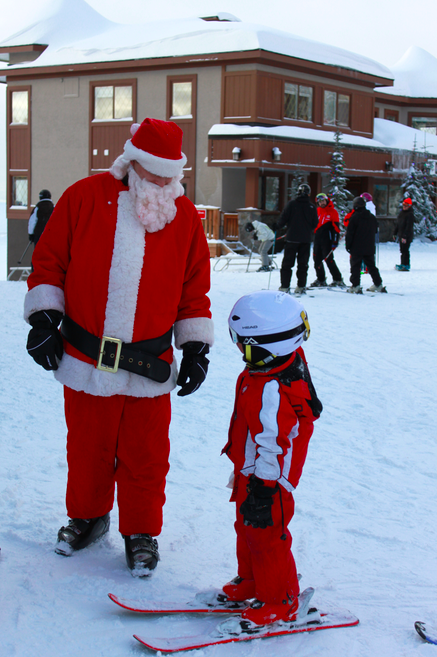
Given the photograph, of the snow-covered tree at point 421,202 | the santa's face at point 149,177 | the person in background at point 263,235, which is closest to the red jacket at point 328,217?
the person in background at point 263,235

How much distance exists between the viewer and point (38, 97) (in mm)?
23922

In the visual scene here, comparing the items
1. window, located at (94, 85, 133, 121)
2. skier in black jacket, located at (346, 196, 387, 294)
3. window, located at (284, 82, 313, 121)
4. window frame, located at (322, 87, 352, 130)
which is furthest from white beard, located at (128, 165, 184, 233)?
window frame, located at (322, 87, 352, 130)

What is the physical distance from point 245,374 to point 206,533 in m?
0.98

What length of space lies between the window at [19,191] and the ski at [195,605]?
24.4 meters

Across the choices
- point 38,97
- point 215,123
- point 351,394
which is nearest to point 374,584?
point 351,394

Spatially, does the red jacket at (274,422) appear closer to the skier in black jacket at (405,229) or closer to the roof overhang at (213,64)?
the skier in black jacket at (405,229)

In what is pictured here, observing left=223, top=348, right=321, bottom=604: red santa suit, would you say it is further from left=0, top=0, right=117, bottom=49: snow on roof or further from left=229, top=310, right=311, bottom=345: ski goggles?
left=0, top=0, right=117, bottom=49: snow on roof

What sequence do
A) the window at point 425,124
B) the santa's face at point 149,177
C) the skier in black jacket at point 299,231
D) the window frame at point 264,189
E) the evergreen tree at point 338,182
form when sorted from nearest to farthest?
the santa's face at point 149,177 < the skier in black jacket at point 299,231 < the window frame at point 264,189 < the evergreen tree at point 338,182 < the window at point 425,124

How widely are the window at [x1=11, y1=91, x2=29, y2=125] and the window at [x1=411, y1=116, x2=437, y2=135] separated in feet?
60.2

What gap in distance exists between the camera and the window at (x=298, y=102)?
71.4 feet

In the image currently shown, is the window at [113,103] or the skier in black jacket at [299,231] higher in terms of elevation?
the window at [113,103]

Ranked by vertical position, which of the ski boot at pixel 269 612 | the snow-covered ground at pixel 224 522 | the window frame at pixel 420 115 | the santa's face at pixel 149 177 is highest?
the window frame at pixel 420 115

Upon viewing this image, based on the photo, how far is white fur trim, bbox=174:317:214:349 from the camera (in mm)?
2689

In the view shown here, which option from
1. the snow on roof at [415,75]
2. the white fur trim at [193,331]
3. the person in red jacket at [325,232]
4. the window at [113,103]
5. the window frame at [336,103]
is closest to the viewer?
the white fur trim at [193,331]
